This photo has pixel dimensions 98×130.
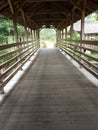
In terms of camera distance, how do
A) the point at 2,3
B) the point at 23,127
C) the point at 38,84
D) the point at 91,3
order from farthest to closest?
the point at 91,3
the point at 2,3
the point at 38,84
the point at 23,127

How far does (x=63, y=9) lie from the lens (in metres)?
12.8

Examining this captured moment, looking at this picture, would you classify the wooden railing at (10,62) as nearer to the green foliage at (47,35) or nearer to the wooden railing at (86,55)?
the wooden railing at (86,55)

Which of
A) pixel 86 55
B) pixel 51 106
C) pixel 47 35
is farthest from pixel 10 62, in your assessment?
pixel 47 35

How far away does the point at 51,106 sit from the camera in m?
3.73

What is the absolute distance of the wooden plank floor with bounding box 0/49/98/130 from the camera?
3.04 metres

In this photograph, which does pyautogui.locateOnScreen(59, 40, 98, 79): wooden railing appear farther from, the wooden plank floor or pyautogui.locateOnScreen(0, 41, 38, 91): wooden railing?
pyautogui.locateOnScreen(0, 41, 38, 91): wooden railing

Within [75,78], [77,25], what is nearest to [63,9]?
[75,78]

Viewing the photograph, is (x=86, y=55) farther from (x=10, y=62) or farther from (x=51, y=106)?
(x=51, y=106)

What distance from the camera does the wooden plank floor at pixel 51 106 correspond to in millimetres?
3037

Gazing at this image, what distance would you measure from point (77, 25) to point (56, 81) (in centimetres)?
2797

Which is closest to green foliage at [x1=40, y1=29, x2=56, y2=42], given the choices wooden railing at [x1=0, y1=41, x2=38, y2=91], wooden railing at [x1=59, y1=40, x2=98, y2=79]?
wooden railing at [x1=59, y1=40, x2=98, y2=79]

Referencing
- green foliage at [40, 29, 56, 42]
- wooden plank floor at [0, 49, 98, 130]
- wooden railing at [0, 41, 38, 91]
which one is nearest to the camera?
wooden plank floor at [0, 49, 98, 130]

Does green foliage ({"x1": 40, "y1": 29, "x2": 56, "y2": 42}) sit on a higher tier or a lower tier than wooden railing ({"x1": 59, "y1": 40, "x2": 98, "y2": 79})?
higher

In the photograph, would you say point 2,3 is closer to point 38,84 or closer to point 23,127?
point 38,84
